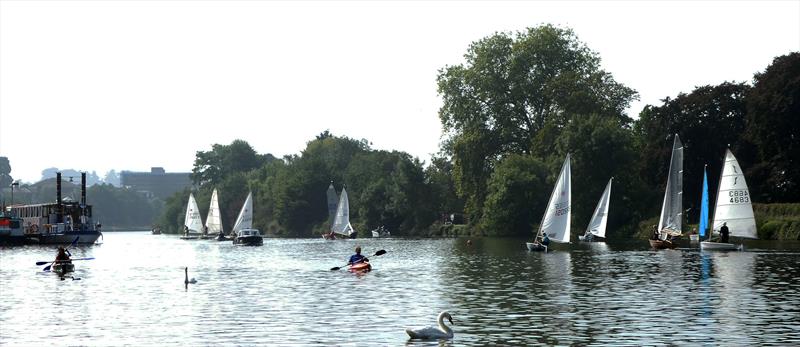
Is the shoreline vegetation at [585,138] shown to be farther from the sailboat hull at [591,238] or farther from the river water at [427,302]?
the river water at [427,302]

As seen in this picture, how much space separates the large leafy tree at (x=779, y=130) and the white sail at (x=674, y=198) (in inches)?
499

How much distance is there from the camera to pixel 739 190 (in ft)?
300

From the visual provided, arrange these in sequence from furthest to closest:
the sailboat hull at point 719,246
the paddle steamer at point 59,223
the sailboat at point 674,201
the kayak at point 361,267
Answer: the paddle steamer at point 59,223 < the sailboat at point 674,201 < the sailboat hull at point 719,246 < the kayak at point 361,267

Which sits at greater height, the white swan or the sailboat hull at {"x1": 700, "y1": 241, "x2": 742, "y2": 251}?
the sailboat hull at {"x1": 700, "y1": 241, "x2": 742, "y2": 251}

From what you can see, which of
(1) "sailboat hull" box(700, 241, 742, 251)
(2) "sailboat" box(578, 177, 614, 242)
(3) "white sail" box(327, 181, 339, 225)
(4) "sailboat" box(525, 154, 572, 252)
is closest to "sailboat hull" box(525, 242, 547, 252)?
(4) "sailboat" box(525, 154, 572, 252)

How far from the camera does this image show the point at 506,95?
149125 mm

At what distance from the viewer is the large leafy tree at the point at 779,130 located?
4316 inches

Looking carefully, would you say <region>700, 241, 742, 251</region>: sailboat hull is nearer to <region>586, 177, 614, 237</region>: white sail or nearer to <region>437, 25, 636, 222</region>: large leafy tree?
<region>586, 177, 614, 237</region>: white sail

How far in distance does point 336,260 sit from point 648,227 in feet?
141

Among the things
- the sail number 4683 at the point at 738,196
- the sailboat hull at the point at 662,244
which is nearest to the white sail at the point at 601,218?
the sailboat hull at the point at 662,244

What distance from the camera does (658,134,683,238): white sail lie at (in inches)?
3989

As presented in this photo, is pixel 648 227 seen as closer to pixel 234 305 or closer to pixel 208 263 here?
pixel 208 263

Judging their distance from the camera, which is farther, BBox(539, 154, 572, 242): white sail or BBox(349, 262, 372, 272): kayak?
BBox(539, 154, 572, 242): white sail

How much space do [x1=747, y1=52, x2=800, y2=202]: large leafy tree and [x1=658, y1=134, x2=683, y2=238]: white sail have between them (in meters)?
12.7
